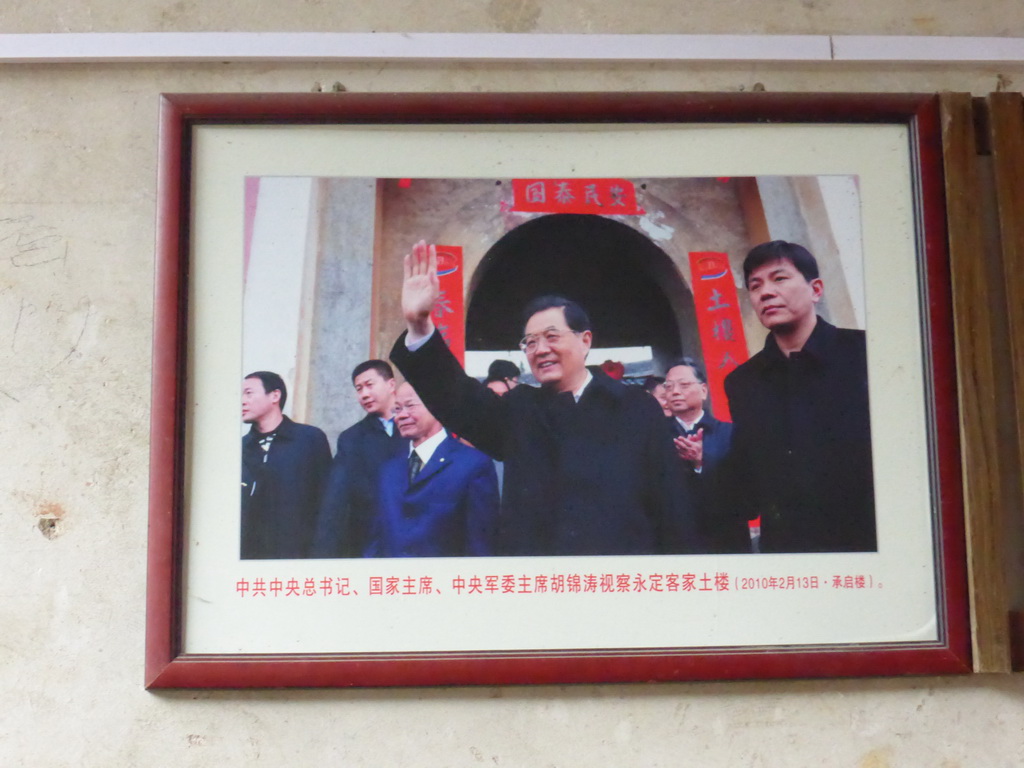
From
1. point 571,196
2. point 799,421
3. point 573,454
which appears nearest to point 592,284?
point 571,196

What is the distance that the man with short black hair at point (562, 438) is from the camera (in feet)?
3.59

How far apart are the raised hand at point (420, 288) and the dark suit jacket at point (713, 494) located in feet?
1.20

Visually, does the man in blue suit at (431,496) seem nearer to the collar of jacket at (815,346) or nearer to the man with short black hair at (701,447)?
the man with short black hair at (701,447)

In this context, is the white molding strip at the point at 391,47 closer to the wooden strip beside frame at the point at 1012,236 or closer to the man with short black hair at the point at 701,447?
the wooden strip beside frame at the point at 1012,236

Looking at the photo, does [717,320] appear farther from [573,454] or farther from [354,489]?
[354,489]

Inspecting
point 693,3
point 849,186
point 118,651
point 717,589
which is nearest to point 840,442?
point 717,589

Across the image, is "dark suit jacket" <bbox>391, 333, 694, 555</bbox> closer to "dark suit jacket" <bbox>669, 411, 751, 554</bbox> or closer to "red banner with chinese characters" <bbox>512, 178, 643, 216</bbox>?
"dark suit jacket" <bbox>669, 411, 751, 554</bbox>

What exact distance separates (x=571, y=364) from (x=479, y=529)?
257mm

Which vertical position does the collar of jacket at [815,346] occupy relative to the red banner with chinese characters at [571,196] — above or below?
below

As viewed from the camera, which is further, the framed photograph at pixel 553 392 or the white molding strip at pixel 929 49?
the white molding strip at pixel 929 49

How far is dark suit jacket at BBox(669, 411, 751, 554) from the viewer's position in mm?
1096

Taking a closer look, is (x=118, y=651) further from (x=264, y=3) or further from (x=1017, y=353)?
(x=1017, y=353)

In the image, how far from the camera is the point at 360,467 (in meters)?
1.10

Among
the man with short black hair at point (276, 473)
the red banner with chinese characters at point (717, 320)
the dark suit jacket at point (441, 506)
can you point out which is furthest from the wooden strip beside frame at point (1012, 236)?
the man with short black hair at point (276, 473)
